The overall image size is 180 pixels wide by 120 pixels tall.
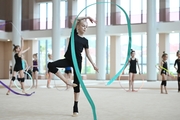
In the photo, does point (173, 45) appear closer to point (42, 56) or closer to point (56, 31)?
point (56, 31)

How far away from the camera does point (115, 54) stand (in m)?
27.5

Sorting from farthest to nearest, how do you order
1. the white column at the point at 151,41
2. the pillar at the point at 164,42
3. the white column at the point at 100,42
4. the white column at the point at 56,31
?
the white column at the point at 56,31 → the pillar at the point at 164,42 → the white column at the point at 100,42 → the white column at the point at 151,41

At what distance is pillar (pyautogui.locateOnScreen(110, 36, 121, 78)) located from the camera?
1080 inches

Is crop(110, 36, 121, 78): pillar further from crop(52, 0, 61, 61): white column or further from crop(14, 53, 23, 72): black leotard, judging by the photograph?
crop(14, 53, 23, 72): black leotard

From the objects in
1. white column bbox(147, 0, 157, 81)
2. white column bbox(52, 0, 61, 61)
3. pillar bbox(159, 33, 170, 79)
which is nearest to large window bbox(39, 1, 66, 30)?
white column bbox(52, 0, 61, 61)

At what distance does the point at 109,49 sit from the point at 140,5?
18.9 ft

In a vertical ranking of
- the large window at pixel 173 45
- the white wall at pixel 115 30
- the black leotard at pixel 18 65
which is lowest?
the black leotard at pixel 18 65

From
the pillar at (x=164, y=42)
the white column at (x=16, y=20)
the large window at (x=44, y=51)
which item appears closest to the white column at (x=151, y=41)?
the pillar at (x=164, y=42)

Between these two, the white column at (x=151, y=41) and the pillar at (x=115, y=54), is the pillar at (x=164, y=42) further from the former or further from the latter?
the pillar at (x=115, y=54)

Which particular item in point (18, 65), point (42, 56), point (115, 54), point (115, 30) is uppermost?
point (115, 30)

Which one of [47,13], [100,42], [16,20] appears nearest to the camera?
[100,42]

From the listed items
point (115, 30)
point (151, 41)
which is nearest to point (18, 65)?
point (151, 41)

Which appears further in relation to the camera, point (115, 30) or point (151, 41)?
point (115, 30)

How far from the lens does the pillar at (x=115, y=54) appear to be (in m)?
27.4
